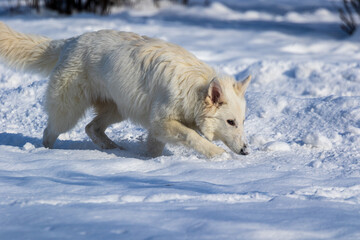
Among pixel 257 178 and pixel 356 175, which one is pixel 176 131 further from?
pixel 356 175

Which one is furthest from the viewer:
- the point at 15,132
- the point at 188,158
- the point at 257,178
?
the point at 15,132

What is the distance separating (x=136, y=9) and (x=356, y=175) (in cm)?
1241

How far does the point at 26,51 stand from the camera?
20.9 feet

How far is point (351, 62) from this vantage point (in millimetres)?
9422

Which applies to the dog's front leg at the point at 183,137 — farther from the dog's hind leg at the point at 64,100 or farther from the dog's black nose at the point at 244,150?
the dog's hind leg at the point at 64,100

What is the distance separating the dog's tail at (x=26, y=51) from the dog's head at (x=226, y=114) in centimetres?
208

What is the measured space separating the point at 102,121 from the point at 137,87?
41.9 inches

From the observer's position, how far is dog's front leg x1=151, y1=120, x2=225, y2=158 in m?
5.28

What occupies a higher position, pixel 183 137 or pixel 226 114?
pixel 226 114

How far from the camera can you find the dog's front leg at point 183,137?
208 inches

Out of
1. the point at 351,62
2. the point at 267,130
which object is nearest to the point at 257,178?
the point at 267,130

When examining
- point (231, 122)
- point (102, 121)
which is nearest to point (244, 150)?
point (231, 122)

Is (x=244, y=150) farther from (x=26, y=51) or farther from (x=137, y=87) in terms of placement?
(x=26, y=51)

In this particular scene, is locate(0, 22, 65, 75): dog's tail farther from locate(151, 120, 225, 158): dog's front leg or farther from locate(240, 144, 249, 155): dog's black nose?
locate(240, 144, 249, 155): dog's black nose
